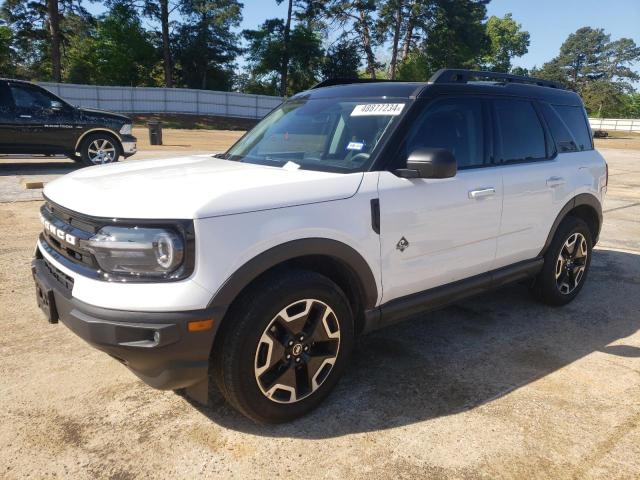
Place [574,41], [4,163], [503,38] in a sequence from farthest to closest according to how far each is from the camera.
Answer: [574,41] < [503,38] < [4,163]

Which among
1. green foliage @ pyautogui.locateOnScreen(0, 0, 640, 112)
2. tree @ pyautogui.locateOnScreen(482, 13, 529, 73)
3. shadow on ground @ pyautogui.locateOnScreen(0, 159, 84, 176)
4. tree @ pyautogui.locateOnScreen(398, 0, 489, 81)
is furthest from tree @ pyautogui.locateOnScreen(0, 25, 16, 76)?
tree @ pyautogui.locateOnScreen(482, 13, 529, 73)

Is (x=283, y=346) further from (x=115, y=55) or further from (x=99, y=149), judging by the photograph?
(x=115, y=55)

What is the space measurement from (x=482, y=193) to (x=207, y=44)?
145 ft

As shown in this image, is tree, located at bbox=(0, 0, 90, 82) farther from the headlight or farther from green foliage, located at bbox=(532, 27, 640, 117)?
green foliage, located at bbox=(532, 27, 640, 117)

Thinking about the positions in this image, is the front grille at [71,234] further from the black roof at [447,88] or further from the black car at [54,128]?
the black car at [54,128]

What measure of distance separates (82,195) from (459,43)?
4755 cm

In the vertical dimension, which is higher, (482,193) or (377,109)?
(377,109)

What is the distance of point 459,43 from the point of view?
4491cm

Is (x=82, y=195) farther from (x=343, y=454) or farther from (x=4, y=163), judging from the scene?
(x=4, y=163)

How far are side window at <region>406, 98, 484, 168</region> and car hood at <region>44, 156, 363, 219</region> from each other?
24.2 inches

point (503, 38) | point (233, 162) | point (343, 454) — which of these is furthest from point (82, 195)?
point (503, 38)

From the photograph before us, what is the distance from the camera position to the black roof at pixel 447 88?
3.29 metres

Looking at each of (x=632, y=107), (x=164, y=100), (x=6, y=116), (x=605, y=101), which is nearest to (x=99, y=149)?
(x=6, y=116)

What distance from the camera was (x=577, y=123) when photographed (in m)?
4.56
